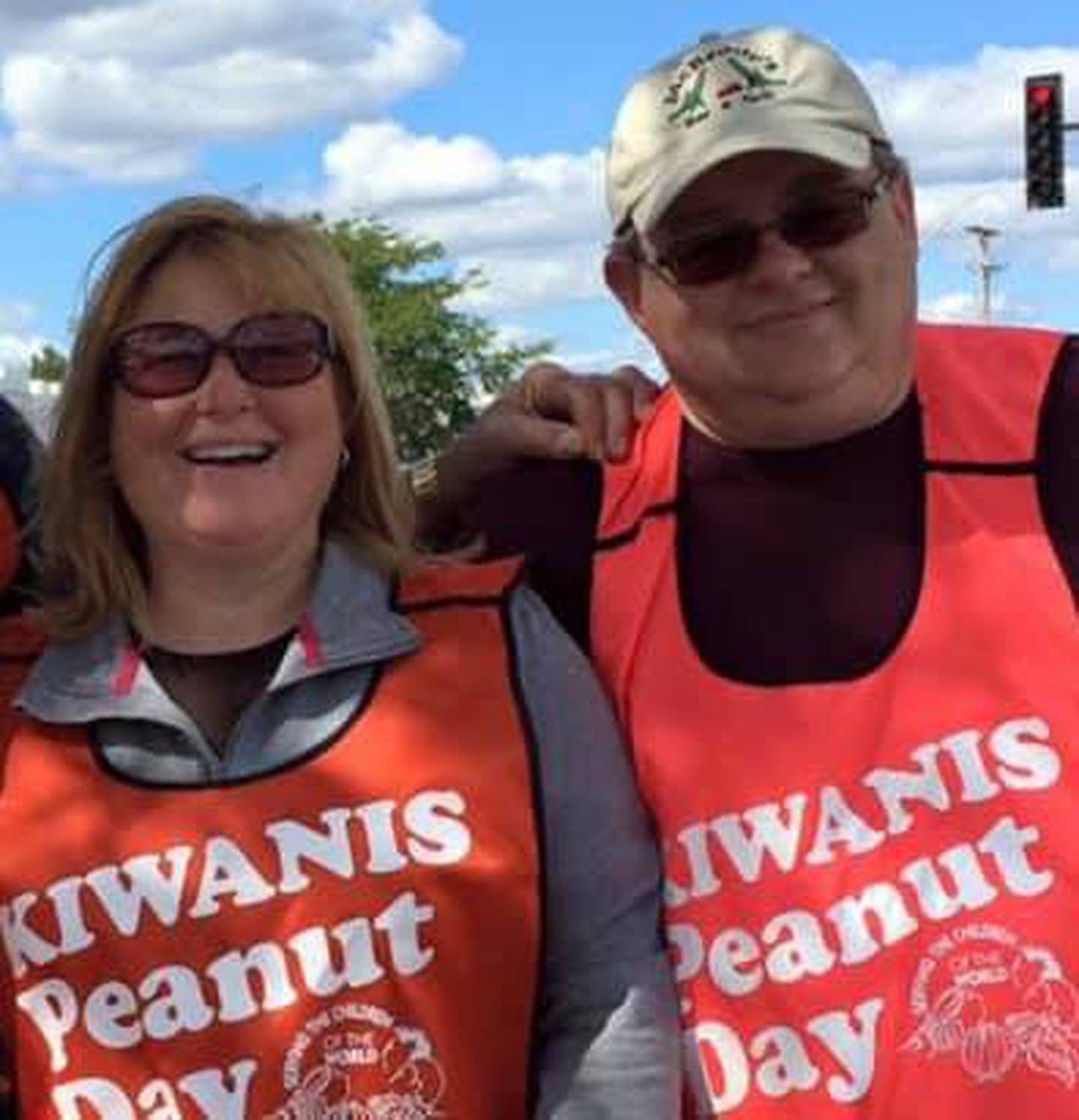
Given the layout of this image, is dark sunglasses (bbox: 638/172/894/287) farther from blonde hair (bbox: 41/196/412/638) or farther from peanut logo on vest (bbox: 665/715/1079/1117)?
peanut logo on vest (bbox: 665/715/1079/1117)

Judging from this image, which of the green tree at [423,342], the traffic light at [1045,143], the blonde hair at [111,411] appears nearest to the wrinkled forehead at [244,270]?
the blonde hair at [111,411]

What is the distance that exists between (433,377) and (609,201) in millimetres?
36207

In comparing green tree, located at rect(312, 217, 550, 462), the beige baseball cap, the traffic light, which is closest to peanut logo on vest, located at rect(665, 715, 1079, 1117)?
the beige baseball cap

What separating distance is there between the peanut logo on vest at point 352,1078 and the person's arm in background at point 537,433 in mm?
881

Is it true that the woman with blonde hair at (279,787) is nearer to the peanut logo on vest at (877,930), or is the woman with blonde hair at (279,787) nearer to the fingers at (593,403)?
the peanut logo on vest at (877,930)

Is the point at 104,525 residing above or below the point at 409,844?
above

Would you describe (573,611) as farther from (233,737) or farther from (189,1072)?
(189,1072)

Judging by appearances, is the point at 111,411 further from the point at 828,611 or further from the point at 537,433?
the point at 828,611

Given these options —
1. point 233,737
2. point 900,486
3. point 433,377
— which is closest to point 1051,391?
point 900,486

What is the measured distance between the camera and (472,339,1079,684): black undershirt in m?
2.69

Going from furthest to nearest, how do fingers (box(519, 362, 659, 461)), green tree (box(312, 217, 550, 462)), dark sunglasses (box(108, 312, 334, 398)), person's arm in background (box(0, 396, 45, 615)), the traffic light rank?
green tree (box(312, 217, 550, 462)), the traffic light, fingers (box(519, 362, 659, 461)), person's arm in background (box(0, 396, 45, 615)), dark sunglasses (box(108, 312, 334, 398))

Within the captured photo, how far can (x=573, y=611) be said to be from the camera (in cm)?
287

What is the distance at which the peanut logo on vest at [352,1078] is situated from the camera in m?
2.46

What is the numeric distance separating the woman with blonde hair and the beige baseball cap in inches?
17.6
